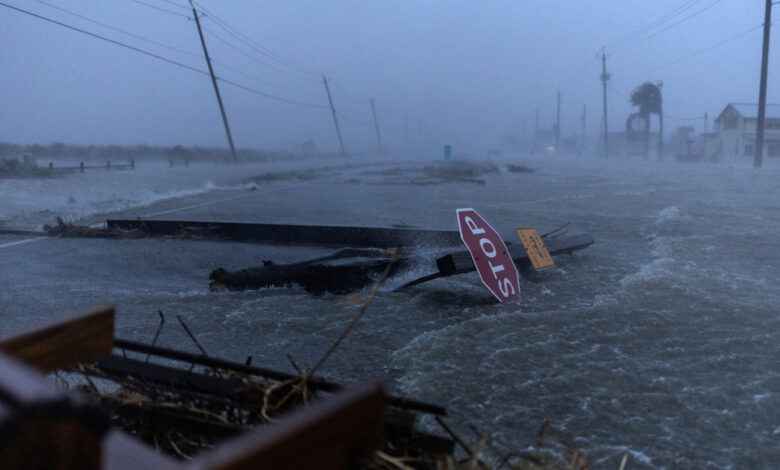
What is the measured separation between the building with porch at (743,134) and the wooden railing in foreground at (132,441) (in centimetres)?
6621

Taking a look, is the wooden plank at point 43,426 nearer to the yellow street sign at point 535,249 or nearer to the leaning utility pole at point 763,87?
the yellow street sign at point 535,249

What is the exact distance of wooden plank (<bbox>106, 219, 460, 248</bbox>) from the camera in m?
8.66

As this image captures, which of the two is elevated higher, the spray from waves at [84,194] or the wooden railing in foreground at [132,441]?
the wooden railing in foreground at [132,441]

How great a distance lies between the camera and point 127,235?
10.4m

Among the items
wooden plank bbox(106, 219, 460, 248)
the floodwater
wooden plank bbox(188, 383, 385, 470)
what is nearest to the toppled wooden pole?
the floodwater

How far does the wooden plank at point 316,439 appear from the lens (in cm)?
100

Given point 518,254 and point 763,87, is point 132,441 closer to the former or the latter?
point 518,254

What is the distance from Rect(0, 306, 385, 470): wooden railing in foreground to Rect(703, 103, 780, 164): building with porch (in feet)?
217

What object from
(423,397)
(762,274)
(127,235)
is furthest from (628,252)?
(127,235)

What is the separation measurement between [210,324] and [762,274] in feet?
22.2

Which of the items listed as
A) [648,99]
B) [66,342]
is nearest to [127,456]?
[66,342]

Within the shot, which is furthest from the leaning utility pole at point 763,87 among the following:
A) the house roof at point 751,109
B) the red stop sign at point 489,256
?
the red stop sign at point 489,256

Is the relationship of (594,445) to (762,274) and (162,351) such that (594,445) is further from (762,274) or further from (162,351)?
(762,274)

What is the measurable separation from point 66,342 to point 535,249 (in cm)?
618
